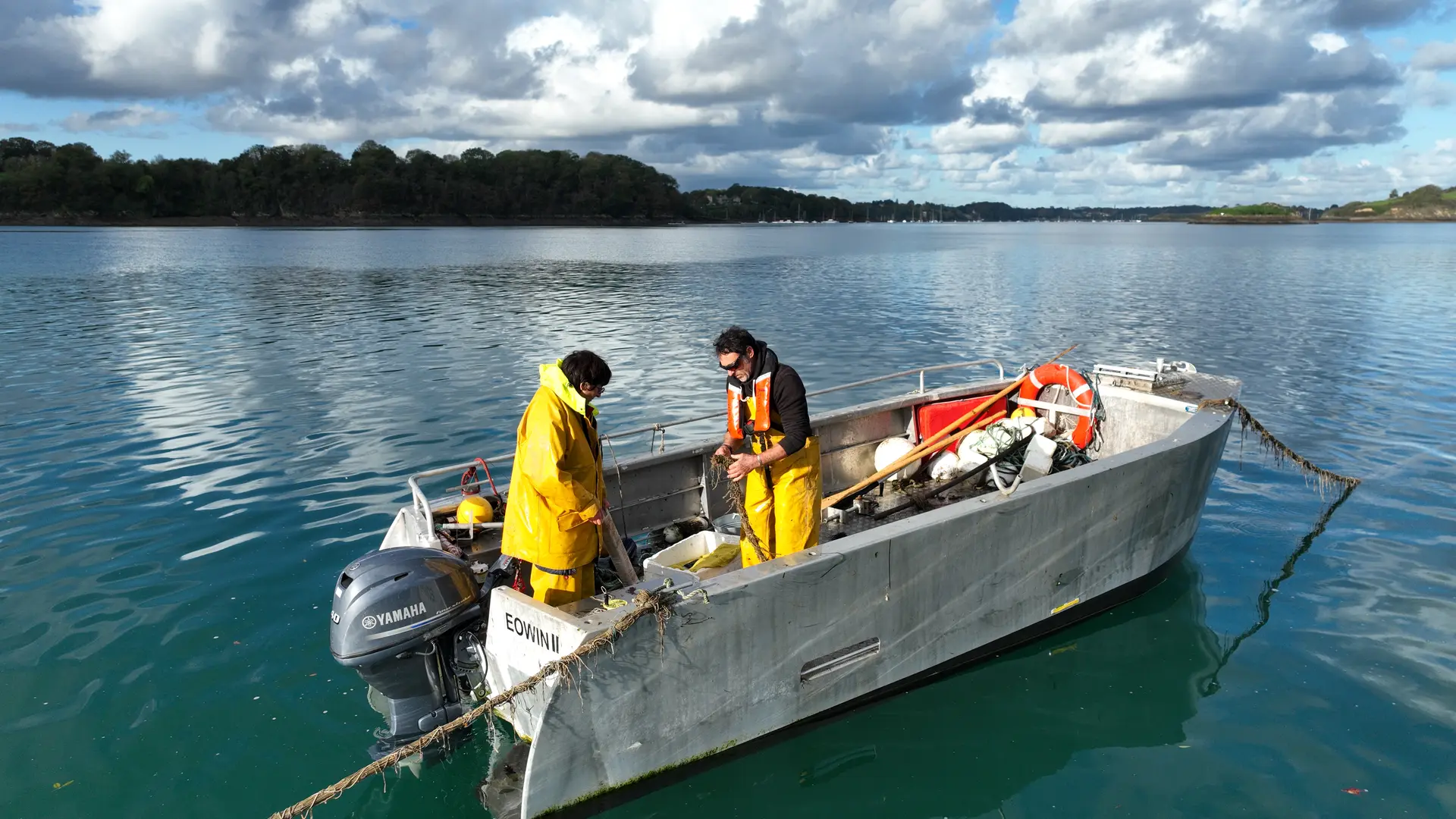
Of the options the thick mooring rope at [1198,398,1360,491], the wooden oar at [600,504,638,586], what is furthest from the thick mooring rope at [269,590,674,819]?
the thick mooring rope at [1198,398,1360,491]

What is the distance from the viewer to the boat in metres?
4.34

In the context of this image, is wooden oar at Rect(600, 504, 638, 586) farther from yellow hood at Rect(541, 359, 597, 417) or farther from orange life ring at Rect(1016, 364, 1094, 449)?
orange life ring at Rect(1016, 364, 1094, 449)

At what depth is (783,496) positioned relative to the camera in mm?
5676

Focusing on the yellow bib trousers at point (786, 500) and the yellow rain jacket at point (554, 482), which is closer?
the yellow rain jacket at point (554, 482)

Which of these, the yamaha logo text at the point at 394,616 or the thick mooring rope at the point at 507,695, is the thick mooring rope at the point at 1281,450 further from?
the yamaha logo text at the point at 394,616

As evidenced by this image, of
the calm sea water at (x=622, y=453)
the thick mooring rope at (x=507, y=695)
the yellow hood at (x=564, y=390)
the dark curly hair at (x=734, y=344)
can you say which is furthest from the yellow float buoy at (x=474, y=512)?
the dark curly hair at (x=734, y=344)

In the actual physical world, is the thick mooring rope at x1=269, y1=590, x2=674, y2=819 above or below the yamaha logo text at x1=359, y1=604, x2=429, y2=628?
below

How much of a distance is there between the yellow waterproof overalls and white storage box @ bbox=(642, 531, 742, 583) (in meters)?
0.16

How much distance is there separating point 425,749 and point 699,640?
1.57m

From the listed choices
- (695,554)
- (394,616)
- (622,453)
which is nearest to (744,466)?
(695,554)

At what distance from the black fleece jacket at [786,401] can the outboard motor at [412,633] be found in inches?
79.8

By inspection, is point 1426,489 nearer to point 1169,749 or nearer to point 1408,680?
point 1408,680

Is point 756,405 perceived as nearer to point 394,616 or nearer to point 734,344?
point 734,344

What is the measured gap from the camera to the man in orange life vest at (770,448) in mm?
5422
